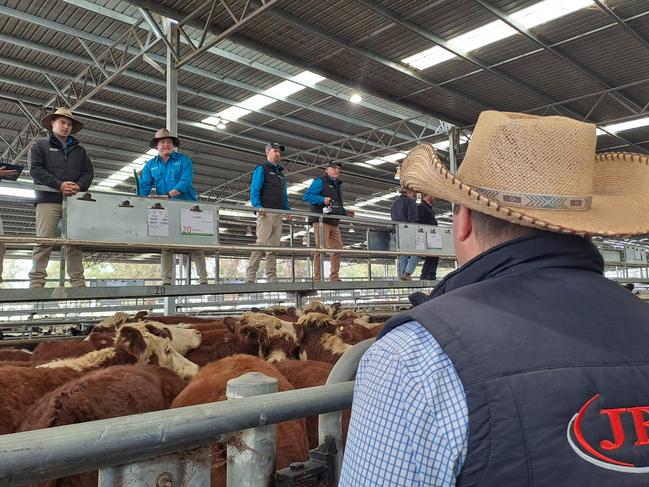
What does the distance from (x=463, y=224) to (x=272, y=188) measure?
25.1 ft

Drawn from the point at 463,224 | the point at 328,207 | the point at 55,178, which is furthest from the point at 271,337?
the point at 328,207

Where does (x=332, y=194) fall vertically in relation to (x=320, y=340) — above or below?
above

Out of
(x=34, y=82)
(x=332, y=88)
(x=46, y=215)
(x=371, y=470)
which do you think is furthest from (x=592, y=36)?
(x=34, y=82)

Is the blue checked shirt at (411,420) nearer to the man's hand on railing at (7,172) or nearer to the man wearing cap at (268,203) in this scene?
the man's hand on railing at (7,172)

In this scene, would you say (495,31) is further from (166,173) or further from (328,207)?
(166,173)

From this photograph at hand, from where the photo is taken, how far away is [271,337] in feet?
15.5

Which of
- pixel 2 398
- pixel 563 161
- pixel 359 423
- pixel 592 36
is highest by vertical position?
pixel 592 36

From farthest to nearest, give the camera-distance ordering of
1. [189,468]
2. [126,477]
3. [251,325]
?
1. [251,325]
2. [189,468]
3. [126,477]

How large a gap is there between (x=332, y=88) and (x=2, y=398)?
11.8m

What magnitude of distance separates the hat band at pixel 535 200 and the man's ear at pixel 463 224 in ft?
0.24

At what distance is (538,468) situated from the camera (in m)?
0.89

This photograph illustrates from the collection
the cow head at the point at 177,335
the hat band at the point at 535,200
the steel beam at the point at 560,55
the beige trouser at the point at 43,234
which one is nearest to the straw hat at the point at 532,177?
the hat band at the point at 535,200

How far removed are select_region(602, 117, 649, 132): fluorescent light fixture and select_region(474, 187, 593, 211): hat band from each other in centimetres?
1643

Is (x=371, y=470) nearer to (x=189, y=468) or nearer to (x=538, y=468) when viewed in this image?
(x=538, y=468)
